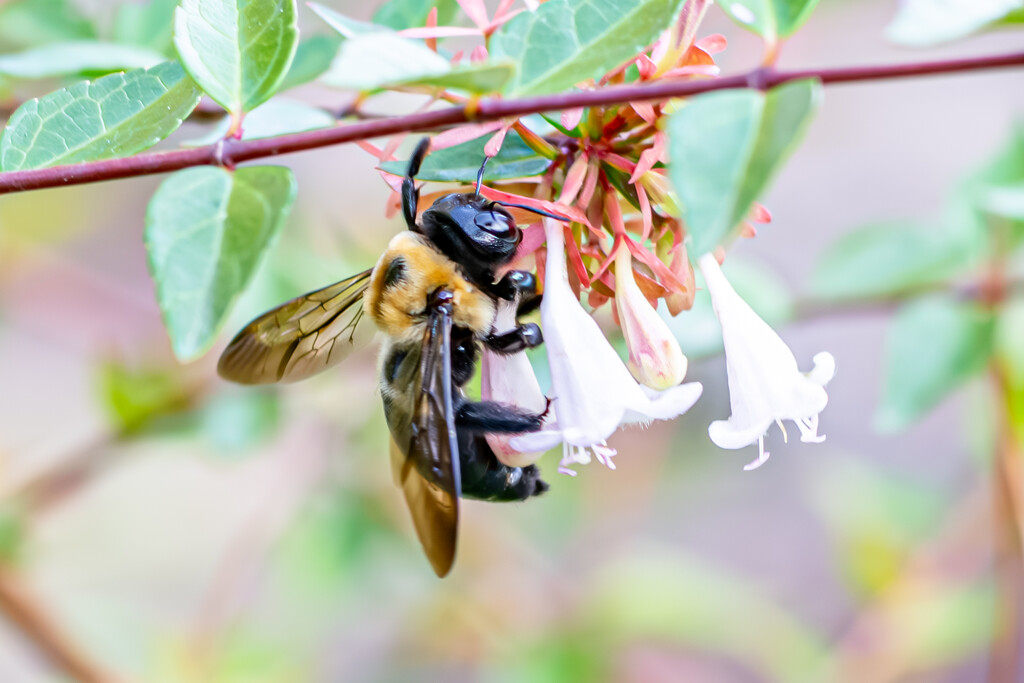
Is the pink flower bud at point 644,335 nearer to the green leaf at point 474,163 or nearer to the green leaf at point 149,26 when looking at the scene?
the green leaf at point 474,163

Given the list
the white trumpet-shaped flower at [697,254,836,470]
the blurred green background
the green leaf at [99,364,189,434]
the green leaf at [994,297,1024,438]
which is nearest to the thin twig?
the blurred green background

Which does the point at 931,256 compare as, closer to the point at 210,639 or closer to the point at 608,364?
the point at 608,364

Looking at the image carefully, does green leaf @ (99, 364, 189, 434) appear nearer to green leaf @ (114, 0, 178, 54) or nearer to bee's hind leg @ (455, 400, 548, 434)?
green leaf @ (114, 0, 178, 54)

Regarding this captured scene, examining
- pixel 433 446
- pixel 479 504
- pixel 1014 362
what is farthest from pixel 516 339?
pixel 479 504

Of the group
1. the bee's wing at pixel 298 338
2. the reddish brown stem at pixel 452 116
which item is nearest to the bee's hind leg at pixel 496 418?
the bee's wing at pixel 298 338

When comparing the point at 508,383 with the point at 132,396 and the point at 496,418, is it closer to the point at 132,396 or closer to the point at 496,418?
the point at 496,418

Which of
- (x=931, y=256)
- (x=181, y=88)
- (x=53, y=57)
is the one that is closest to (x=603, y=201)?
(x=181, y=88)
